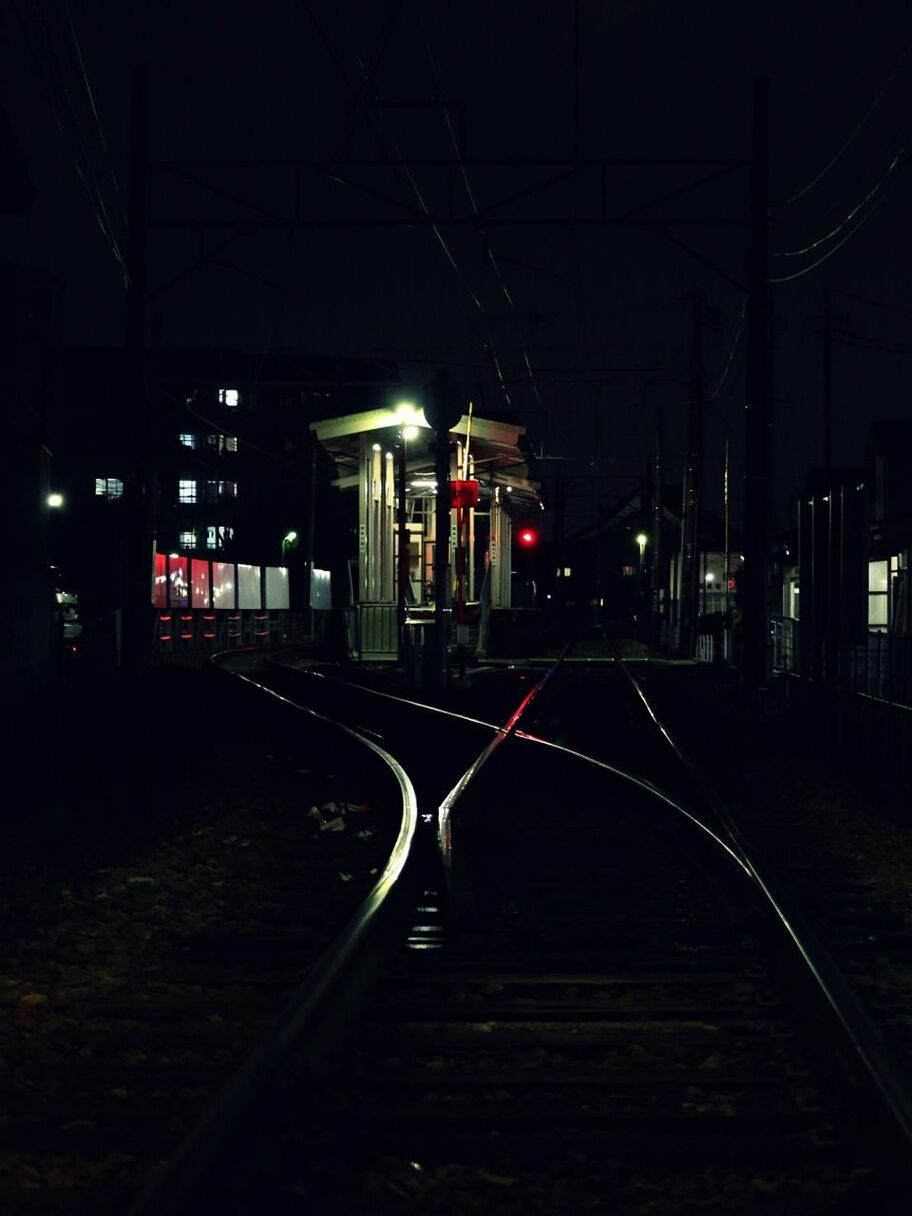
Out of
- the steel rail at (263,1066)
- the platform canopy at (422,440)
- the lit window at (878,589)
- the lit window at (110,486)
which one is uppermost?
the lit window at (110,486)

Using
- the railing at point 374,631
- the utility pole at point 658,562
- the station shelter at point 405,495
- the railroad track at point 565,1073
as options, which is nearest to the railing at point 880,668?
the railroad track at point 565,1073

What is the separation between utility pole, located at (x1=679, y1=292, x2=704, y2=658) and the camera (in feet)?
147

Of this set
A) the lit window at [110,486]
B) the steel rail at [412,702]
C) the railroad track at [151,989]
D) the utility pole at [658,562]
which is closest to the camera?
the railroad track at [151,989]

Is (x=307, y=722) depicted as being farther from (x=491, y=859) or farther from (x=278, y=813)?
(x=491, y=859)

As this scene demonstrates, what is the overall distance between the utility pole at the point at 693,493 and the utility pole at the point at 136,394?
22.9 m

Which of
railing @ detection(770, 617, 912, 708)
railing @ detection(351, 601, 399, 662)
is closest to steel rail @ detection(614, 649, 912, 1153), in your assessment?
railing @ detection(770, 617, 912, 708)

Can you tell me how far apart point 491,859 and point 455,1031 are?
4.37 metres

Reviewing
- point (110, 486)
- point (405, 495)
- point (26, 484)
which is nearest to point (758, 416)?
point (26, 484)

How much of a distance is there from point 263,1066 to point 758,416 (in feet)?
68.8

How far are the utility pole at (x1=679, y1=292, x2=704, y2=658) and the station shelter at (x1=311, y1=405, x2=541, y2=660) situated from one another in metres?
4.69

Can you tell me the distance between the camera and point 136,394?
80.9 feet

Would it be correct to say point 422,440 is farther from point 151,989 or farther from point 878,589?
point 151,989

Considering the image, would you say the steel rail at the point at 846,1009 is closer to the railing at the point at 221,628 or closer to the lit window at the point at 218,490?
the railing at the point at 221,628

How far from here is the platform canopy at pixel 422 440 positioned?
3494 cm
